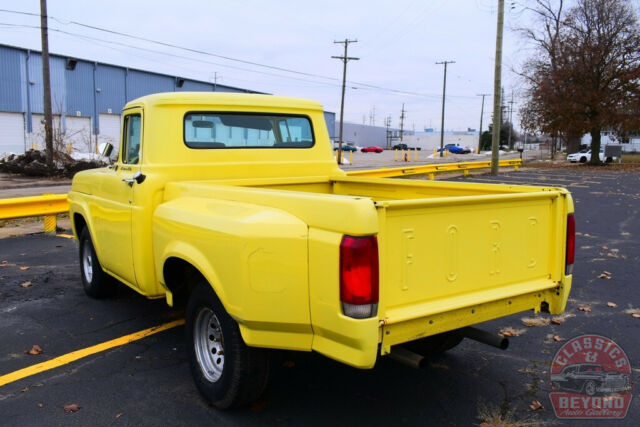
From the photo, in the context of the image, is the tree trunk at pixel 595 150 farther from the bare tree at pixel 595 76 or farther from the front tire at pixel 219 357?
the front tire at pixel 219 357

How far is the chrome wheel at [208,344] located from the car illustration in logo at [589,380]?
238 centimetres

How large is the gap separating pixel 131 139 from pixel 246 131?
3.49ft

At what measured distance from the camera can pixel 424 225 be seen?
9.83ft

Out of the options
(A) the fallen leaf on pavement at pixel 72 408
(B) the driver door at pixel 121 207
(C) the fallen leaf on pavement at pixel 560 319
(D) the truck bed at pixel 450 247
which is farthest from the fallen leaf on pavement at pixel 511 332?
(A) the fallen leaf on pavement at pixel 72 408

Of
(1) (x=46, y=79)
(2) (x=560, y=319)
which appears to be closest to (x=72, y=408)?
(2) (x=560, y=319)

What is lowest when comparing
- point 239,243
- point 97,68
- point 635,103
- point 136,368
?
point 136,368

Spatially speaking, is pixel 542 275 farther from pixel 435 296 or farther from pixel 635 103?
pixel 635 103

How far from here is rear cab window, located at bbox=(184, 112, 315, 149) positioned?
4734 mm

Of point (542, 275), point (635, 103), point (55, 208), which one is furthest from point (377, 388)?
A: point (635, 103)

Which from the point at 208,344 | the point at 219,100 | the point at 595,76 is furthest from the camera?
the point at 595,76

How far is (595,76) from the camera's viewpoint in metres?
35.5

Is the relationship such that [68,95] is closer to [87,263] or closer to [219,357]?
[87,263]

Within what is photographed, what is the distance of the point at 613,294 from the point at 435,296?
400cm

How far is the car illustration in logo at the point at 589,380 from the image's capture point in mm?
3844
